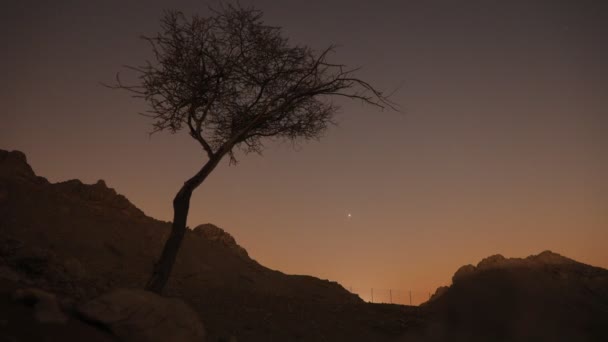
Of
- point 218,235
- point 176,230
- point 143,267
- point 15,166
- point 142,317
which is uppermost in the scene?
point 218,235

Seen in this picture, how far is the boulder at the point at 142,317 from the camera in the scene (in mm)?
5680

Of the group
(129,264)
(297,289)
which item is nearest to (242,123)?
(129,264)

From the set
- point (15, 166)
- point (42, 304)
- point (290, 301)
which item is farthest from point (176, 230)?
point (15, 166)

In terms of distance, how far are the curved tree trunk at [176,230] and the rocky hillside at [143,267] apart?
1.59 metres

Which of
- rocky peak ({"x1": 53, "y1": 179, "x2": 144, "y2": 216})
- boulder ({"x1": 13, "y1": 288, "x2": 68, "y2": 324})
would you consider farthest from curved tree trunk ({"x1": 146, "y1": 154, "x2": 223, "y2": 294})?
rocky peak ({"x1": 53, "y1": 179, "x2": 144, "y2": 216})

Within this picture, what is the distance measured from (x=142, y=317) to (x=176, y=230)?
268 centimetres

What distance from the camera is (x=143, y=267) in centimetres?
1666

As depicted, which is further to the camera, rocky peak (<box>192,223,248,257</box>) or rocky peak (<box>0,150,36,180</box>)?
rocky peak (<box>192,223,248,257</box>)

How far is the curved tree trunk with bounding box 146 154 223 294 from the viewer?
8.16 meters

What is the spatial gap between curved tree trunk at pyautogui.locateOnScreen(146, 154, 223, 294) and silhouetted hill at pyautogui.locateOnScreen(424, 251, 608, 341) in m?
6.18

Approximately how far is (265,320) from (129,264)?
851 centimetres

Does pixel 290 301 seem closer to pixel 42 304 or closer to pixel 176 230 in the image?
pixel 176 230

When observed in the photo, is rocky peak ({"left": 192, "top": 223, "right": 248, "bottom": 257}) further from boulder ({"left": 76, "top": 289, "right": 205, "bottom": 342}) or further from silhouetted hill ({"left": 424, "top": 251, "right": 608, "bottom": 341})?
boulder ({"left": 76, "top": 289, "right": 205, "bottom": 342})

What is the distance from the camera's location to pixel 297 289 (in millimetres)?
21469
